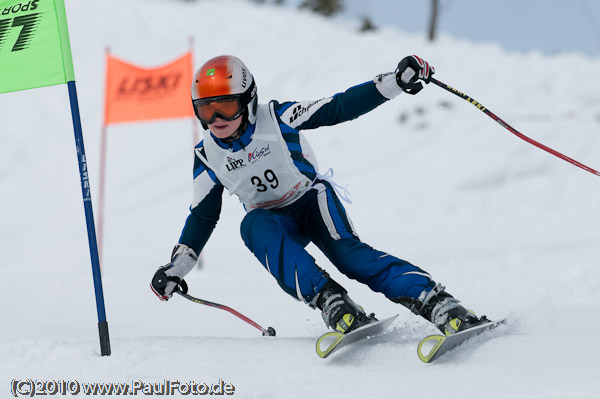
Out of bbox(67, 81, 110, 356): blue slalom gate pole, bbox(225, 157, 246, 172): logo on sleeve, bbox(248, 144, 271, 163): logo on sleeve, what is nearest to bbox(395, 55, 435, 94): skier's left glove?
bbox(248, 144, 271, 163): logo on sleeve

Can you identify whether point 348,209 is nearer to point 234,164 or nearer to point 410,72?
point 234,164

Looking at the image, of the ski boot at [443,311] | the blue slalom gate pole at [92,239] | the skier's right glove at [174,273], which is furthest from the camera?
the skier's right glove at [174,273]

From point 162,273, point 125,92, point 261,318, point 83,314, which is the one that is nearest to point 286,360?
point 162,273

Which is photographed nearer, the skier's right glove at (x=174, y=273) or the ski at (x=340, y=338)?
the ski at (x=340, y=338)

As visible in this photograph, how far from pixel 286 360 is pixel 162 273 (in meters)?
0.95

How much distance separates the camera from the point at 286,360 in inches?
118

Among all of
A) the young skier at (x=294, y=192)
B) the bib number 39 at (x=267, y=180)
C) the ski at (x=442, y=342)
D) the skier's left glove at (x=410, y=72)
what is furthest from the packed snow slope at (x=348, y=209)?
the skier's left glove at (x=410, y=72)

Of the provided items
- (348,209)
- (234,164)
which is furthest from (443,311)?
(348,209)

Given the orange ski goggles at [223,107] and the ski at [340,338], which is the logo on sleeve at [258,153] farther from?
the ski at [340,338]

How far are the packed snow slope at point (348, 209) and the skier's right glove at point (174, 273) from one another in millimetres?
264

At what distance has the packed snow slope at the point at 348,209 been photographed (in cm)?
291

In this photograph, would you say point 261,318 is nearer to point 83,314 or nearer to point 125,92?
point 83,314

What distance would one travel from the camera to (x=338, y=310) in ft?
10.1

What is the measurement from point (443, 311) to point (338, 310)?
19.3 inches
